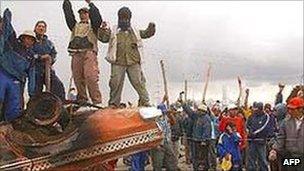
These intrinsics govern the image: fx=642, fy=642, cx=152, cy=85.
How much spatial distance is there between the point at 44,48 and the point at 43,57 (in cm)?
32

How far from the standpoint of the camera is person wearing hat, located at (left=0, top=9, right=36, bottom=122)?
Answer: 7969 mm

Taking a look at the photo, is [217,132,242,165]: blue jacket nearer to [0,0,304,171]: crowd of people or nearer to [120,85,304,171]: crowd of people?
[120,85,304,171]: crowd of people

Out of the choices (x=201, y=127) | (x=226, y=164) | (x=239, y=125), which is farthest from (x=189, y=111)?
(x=226, y=164)

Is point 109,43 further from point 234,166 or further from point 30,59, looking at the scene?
point 234,166

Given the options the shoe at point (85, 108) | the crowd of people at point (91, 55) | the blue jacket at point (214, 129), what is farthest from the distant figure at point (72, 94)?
the blue jacket at point (214, 129)

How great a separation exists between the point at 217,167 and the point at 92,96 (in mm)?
9666

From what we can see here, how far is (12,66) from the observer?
8.16 m

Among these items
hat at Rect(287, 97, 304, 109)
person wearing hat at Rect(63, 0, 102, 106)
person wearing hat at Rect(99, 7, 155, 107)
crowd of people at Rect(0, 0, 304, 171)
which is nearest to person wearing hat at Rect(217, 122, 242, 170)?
crowd of people at Rect(0, 0, 304, 171)

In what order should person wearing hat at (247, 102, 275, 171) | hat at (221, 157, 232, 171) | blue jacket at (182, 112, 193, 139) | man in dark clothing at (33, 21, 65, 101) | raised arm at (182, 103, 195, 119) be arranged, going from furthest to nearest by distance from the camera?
blue jacket at (182, 112, 193, 139), raised arm at (182, 103, 195, 119), hat at (221, 157, 232, 171), person wearing hat at (247, 102, 275, 171), man in dark clothing at (33, 21, 65, 101)

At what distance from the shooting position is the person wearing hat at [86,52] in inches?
372

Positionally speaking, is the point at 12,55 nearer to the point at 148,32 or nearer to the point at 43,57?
the point at 43,57

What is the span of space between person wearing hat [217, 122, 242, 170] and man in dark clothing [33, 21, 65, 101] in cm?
781

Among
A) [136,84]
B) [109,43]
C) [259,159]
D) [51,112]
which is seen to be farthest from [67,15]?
[259,159]

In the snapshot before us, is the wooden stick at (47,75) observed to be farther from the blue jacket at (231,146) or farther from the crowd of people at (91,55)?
the blue jacket at (231,146)
